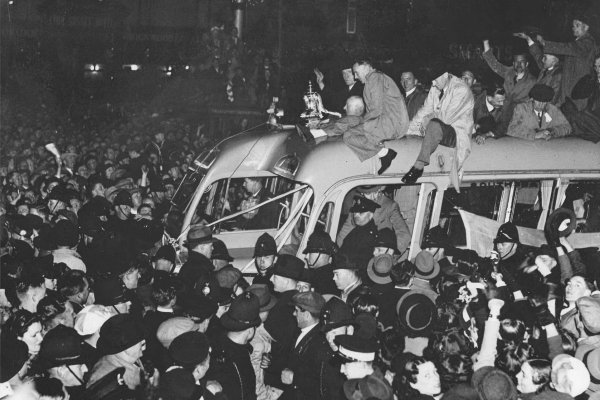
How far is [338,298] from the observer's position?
5137 millimetres

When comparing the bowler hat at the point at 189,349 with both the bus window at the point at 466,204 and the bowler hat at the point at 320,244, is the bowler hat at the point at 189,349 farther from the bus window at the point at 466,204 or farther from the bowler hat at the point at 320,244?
the bus window at the point at 466,204

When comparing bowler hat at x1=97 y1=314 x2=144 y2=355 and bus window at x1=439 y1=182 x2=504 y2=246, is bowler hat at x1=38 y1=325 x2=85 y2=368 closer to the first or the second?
bowler hat at x1=97 y1=314 x2=144 y2=355

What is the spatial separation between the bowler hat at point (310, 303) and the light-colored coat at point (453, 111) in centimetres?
269

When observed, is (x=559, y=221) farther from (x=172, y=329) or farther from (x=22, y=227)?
(x=22, y=227)

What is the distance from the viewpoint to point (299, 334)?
533 centimetres

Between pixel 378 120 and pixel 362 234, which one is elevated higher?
pixel 378 120

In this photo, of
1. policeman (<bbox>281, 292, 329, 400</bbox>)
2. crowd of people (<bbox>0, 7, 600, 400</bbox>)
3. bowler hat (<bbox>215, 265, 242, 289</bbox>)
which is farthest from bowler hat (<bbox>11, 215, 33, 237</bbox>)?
policeman (<bbox>281, 292, 329, 400</bbox>)

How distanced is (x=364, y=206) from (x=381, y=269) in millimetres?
930

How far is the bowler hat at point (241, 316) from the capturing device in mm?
4879

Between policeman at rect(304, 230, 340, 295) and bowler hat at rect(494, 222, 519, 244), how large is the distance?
161cm

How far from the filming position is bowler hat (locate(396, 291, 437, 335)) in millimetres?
5387

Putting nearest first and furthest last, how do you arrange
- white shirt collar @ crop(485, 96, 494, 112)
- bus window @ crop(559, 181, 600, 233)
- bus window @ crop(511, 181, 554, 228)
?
bus window @ crop(511, 181, 554, 228)
bus window @ crop(559, 181, 600, 233)
white shirt collar @ crop(485, 96, 494, 112)

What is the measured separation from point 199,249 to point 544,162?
378 cm

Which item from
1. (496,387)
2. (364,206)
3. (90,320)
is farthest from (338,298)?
(364,206)
